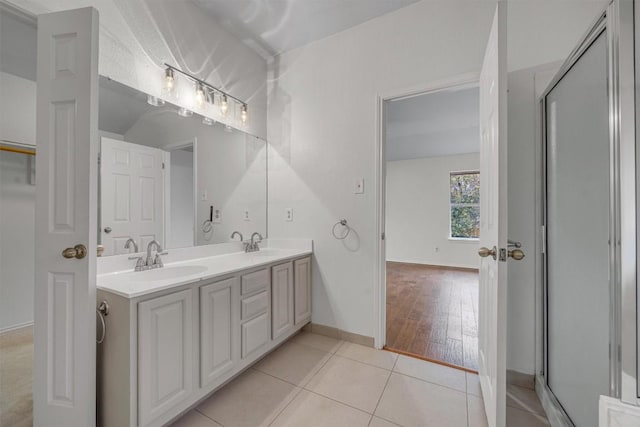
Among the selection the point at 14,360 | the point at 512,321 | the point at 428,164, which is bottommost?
the point at 14,360

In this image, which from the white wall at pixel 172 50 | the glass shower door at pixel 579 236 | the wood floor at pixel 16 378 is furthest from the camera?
the white wall at pixel 172 50

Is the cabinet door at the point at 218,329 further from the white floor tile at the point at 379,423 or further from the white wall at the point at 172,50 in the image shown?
the white wall at the point at 172,50

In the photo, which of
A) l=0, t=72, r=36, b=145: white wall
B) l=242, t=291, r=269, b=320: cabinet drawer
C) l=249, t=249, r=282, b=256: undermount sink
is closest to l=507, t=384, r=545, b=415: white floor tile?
l=242, t=291, r=269, b=320: cabinet drawer

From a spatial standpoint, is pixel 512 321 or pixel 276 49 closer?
pixel 512 321

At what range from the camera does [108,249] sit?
1.49 meters

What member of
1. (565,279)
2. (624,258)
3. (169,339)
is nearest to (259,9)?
(169,339)

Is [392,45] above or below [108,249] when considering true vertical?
above

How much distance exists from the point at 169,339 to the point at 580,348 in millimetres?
1944

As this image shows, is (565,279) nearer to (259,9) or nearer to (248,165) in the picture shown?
(248,165)

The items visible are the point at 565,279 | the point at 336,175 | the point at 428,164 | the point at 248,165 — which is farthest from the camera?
the point at 428,164

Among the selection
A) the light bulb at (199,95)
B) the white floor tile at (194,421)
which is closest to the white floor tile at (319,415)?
the white floor tile at (194,421)

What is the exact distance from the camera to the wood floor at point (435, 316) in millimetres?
2076

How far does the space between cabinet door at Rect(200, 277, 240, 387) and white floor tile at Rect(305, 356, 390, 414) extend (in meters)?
0.57

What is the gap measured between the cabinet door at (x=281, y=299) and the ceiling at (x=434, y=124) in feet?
6.05
